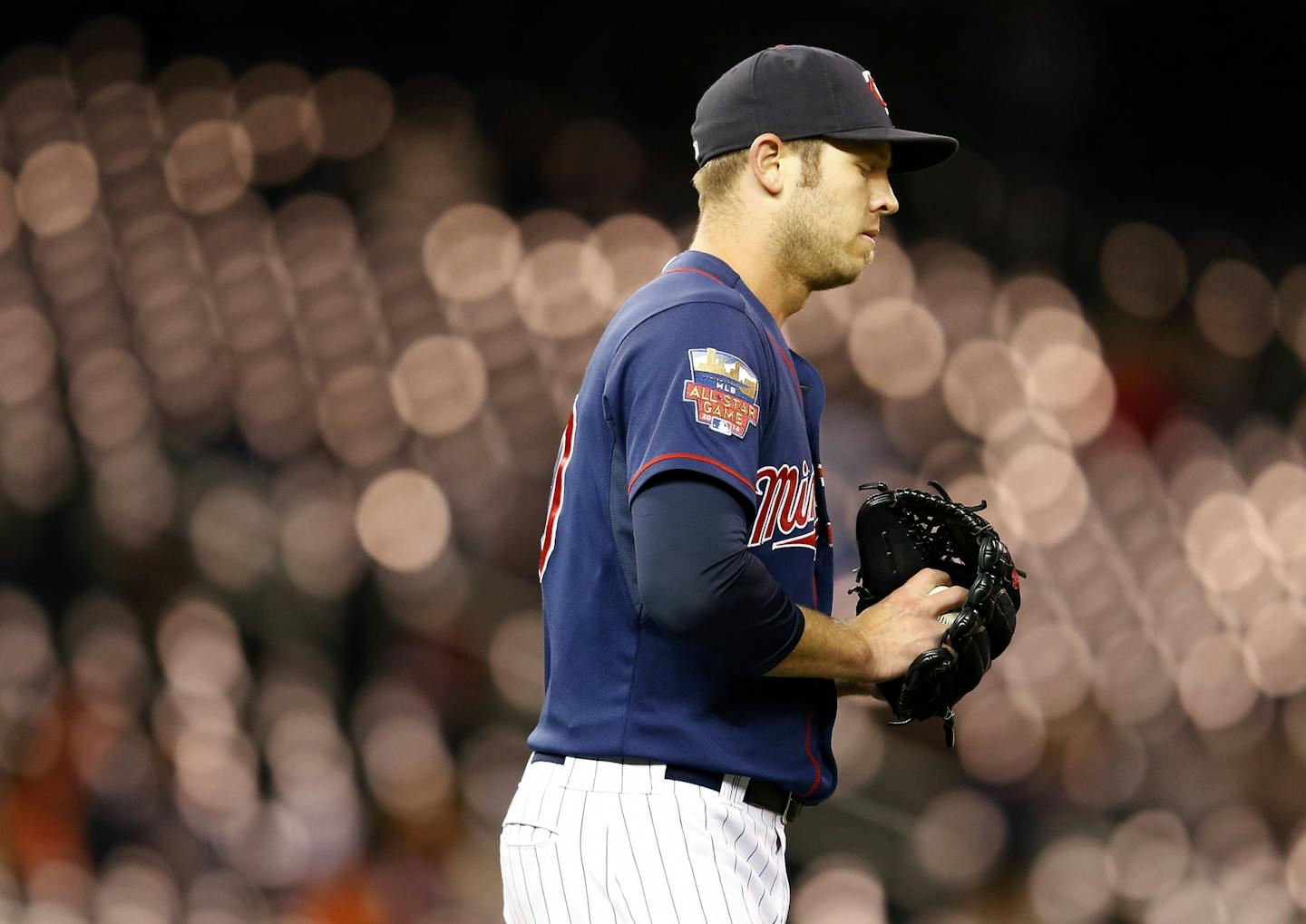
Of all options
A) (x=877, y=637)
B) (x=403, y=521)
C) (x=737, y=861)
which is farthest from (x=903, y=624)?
(x=403, y=521)

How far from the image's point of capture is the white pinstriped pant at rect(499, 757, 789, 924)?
Result: 0.96m

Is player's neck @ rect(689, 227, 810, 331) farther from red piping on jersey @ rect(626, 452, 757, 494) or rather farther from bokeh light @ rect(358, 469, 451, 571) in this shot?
bokeh light @ rect(358, 469, 451, 571)

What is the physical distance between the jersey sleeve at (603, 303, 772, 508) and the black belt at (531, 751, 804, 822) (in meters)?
0.22

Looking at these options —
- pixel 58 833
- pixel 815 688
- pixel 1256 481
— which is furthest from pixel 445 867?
pixel 1256 481

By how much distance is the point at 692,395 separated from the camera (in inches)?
36.8

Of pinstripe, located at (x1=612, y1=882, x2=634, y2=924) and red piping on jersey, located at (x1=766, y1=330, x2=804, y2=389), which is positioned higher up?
red piping on jersey, located at (x1=766, y1=330, x2=804, y2=389)

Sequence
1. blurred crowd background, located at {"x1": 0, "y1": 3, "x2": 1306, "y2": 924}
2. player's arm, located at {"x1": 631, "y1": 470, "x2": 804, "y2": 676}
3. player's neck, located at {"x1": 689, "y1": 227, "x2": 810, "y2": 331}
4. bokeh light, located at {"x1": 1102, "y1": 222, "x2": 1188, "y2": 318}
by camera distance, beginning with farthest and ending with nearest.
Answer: bokeh light, located at {"x1": 1102, "y1": 222, "x2": 1188, "y2": 318} < blurred crowd background, located at {"x1": 0, "y1": 3, "x2": 1306, "y2": 924} < player's neck, located at {"x1": 689, "y1": 227, "x2": 810, "y2": 331} < player's arm, located at {"x1": 631, "y1": 470, "x2": 804, "y2": 676}

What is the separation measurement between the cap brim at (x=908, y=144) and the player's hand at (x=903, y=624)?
37 cm

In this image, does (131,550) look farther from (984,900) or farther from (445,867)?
(984,900)

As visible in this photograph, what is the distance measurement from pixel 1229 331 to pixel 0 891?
128 inches

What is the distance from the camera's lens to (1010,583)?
113 cm

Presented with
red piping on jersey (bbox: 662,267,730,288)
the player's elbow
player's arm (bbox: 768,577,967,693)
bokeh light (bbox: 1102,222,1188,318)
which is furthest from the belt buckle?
bokeh light (bbox: 1102,222,1188,318)

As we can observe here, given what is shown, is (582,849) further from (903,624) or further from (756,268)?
(756,268)

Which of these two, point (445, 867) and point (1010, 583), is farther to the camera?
point (445, 867)
